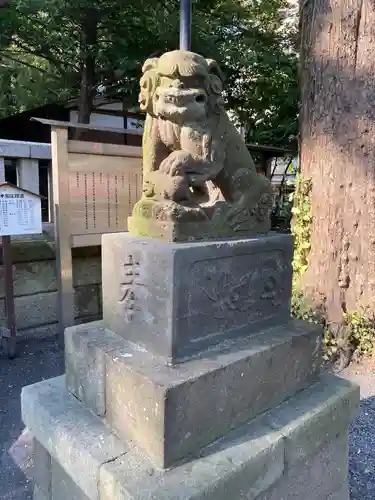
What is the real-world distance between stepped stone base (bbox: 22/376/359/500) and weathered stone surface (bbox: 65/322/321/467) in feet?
0.18

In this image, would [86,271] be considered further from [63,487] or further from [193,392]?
[193,392]

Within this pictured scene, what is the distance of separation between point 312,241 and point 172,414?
104 inches

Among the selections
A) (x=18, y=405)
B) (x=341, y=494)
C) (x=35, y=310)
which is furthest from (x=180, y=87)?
(x=35, y=310)

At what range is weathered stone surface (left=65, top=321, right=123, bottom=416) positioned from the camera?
1.62 metres

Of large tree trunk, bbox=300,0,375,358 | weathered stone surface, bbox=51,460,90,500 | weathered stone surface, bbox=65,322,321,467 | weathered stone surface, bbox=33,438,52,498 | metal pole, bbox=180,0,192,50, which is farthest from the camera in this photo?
large tree trunk, bbox=300,0,375,358

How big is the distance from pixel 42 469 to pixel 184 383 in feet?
3.00

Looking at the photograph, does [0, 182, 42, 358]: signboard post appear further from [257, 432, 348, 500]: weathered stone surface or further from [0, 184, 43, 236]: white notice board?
[257, 432, 348, 500]: weathered stone surface

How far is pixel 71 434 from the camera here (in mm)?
1531

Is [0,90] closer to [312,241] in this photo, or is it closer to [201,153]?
[312,241]

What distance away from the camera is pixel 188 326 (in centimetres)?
150

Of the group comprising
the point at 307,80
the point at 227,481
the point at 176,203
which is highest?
the point at 307,80

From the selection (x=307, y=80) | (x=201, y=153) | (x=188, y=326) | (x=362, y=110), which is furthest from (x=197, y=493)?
(x=307, y=80)

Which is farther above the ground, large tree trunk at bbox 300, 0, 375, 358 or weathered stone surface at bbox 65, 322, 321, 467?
large tree trunk at bbox 300, 0, 375, 358

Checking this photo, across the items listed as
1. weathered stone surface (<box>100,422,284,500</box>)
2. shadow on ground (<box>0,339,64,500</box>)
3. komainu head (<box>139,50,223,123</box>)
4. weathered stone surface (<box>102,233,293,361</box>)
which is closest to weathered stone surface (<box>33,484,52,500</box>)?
shadow on ground (<box>0,339,64,500</box>)
